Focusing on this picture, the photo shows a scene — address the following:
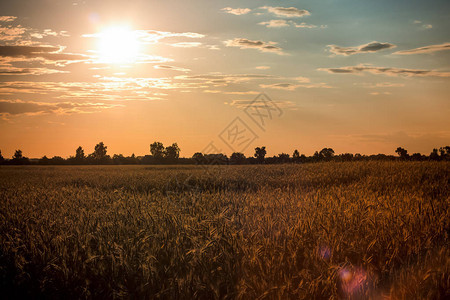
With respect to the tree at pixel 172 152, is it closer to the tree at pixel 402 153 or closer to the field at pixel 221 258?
the tree at pixel 402 153

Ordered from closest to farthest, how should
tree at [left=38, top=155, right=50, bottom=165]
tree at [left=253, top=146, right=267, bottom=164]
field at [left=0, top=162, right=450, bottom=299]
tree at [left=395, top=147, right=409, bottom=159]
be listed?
field at [left=0, top=162, right=450, bottom=299] → tree at [left=395, top=147, right=409, bottom=159] → tree at [left=253, top=146, right=267, bottom=164] → tree at [left=38, top=155, right=50, bottom=165]

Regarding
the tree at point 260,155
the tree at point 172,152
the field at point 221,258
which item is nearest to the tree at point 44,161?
the tree at point 172,152

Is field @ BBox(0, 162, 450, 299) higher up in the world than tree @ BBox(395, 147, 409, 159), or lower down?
lower down

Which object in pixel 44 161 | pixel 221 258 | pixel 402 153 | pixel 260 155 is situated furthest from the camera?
pixel 44 161

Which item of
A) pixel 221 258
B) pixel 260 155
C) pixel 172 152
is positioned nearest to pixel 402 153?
pixel 260 155

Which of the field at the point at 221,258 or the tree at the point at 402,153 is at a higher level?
the tree at the point at 402,153

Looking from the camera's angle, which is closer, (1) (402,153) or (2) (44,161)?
(1) (402,153)

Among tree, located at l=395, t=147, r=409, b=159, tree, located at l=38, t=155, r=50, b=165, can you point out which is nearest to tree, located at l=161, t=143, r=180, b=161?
tree, located at l=38, t=155, r=50, b=165

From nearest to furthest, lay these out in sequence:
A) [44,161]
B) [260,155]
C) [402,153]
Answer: [402,153] → [260,155] → [44,161]

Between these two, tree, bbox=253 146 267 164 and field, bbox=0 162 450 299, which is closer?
field, bbox=0 162 450 299

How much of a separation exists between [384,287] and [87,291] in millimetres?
3069

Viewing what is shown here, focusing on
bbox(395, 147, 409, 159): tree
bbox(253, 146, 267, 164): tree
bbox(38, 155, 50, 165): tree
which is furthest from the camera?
bbox(38, 155, 50, 165): tree

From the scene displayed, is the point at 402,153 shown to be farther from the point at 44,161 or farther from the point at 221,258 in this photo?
the point at 44,161

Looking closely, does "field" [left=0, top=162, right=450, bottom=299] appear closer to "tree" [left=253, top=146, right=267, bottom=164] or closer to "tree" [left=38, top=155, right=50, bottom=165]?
"tree" [left=253, top=146, right=267, bottom=164]
